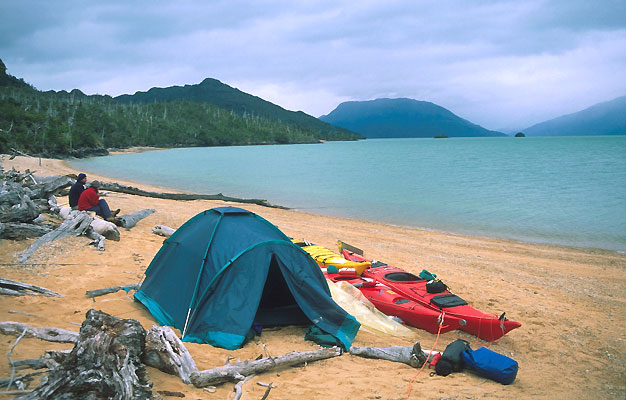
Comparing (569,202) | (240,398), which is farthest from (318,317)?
(569,202)

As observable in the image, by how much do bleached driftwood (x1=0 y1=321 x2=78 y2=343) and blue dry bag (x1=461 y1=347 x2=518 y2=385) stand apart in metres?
5.29

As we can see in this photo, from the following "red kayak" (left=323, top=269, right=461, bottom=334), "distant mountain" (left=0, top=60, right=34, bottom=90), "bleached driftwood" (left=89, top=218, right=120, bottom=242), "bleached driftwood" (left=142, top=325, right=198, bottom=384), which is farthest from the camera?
"distant mountain" (left=0, top=60, right=34, bottom=90)

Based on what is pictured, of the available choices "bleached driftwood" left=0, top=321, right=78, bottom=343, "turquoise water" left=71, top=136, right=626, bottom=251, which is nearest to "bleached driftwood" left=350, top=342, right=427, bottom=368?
"bleached driftwood" left=0, top=321, right=78, bottom=343

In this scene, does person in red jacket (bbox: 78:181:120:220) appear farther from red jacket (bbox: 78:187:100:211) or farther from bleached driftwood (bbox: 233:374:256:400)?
bleached driftwood (bbox: 233:374:256:400)

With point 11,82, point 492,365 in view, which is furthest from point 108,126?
point 492,365

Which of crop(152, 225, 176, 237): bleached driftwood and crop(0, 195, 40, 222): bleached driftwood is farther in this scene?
crop(152, 225, 176, 237): bleached driftwood

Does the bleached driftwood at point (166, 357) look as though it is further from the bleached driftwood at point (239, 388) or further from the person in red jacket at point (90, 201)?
the person in red jacket at point (90, 201)

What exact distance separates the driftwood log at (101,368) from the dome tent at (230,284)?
72.4 inches

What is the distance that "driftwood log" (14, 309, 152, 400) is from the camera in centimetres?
326

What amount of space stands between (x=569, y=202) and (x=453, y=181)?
13.2 metres

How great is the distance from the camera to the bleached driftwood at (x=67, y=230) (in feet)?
28.0

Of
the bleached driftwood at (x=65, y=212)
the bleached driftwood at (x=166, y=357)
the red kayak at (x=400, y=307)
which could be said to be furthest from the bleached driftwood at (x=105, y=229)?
the bleached driftwood at (x=166, y=357)

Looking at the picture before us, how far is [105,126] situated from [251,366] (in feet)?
347

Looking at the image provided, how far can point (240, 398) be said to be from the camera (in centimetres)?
447
